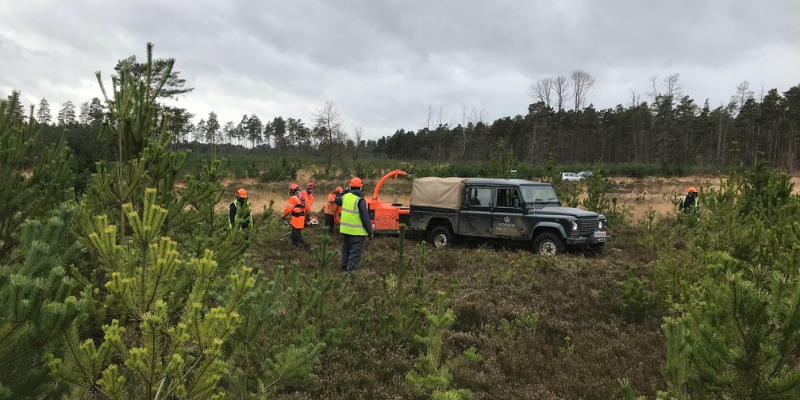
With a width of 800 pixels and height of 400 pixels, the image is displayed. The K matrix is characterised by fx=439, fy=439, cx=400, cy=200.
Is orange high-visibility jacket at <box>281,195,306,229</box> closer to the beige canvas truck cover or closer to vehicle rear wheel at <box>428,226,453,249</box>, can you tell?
the beige canvas truck cover

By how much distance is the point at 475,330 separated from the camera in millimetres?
5824

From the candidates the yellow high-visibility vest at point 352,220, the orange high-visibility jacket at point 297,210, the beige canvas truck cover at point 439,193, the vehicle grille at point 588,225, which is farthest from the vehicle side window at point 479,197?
the orange high-visibility jacket at point 297,210

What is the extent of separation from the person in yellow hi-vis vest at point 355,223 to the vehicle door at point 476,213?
12.1ft

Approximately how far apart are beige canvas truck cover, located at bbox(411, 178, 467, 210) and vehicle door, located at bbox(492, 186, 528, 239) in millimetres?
974

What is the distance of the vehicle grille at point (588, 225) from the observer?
9.84 m

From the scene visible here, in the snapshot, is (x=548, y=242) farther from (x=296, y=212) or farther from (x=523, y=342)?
(x=296, y=212)

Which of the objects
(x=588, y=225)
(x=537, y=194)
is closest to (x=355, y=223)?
(x=537, y=194)

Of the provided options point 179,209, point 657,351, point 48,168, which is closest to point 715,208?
point 657,351

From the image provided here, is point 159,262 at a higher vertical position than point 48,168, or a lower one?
lower

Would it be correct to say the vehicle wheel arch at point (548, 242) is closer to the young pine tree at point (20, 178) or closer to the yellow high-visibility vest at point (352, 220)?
the yellow high-visibility vest at point (352, 220)

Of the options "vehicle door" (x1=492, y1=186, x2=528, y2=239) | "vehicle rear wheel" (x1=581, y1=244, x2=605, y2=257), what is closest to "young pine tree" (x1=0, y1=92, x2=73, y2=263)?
"vehicle door" (x1=492, y1=186, x2=528, y2=239)

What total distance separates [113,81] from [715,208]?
7490 millimetres

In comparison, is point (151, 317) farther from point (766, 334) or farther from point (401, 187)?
point (401, 187)

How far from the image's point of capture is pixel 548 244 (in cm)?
1016
